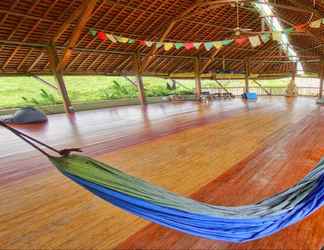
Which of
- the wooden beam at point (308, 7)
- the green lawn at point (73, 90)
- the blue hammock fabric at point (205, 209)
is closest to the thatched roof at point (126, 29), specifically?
the wooden beam at point (308, 7)

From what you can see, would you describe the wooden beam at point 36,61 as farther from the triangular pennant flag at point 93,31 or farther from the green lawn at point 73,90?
the triangular pennant flag at point 93,31

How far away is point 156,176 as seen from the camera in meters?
2.81

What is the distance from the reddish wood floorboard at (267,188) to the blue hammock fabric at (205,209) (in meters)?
0.41

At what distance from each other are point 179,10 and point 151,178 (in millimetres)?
7659

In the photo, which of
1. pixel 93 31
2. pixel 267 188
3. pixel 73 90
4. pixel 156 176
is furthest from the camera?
pixel 73 90

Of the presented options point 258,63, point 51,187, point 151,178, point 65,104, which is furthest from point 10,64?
point 258,63

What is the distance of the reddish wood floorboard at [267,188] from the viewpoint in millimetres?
1588

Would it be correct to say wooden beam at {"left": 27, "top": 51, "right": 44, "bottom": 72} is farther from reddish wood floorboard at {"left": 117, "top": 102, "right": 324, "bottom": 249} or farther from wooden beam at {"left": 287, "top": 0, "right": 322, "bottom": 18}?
wooden beam at {"left": 287, "top": 0, "right": 322, "bottom": 18}

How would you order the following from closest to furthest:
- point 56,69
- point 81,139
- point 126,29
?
point 81,139 < point 56,69 < point 126,29

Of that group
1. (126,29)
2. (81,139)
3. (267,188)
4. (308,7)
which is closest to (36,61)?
(126,29)

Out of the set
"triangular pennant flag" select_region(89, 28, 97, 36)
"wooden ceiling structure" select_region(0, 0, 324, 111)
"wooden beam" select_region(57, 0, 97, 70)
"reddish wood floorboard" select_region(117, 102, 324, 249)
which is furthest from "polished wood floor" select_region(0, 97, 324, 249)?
"triangular pennant flag" select_region(89, 28, 97, 36)

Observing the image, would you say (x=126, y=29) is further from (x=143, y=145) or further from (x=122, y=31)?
(x=143, y=145)

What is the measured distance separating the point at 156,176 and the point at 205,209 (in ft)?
5.08

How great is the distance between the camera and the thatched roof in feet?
21.8
